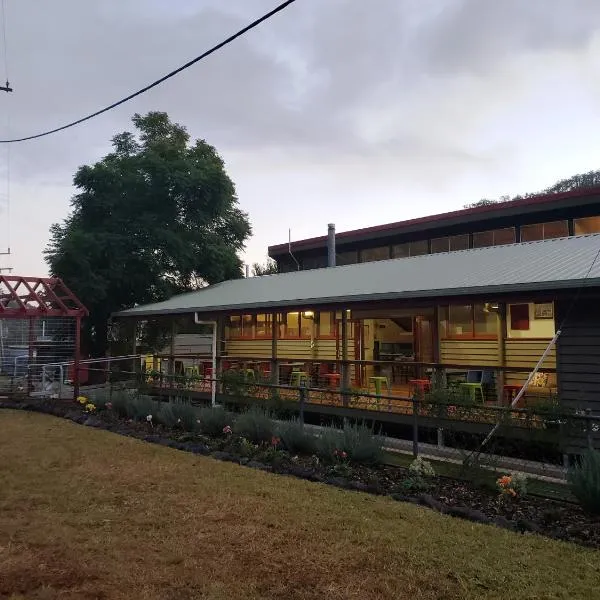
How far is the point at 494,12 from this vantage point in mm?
10461

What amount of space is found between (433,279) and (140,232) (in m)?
14.7

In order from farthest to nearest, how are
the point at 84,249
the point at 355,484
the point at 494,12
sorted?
the point at 84,249, the point at 494,12, the point at 355,484

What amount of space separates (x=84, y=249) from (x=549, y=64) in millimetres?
16554

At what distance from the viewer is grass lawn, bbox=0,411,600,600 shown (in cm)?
402

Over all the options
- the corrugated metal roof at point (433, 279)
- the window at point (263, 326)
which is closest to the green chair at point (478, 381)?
the corrugated metal roof at point (433, 279)

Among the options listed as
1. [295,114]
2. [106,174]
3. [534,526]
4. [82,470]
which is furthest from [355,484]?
[106,174]

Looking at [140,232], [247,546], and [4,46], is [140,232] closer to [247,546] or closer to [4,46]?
[4,46]

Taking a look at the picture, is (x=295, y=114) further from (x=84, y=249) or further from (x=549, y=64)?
(x=84, y=249)

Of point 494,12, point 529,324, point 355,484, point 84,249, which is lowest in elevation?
point 355,484

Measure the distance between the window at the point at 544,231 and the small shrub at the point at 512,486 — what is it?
13.0m

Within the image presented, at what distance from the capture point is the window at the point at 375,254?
887 inches

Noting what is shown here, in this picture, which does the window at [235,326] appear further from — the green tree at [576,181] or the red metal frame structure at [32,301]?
the green tree at [576,181]

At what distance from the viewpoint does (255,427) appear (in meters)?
9.41

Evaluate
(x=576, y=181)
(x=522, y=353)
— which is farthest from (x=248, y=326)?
(x=576, y=181)
